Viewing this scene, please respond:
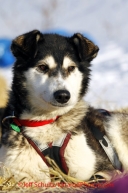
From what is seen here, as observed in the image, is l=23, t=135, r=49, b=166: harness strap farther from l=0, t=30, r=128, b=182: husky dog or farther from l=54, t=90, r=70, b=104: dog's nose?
l=54, t=90, r=70, b=104: dog's nose

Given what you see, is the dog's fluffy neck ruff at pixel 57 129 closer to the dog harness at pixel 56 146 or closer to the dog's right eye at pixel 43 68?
the dog harness at pixel 56 146

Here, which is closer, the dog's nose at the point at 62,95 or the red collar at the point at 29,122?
the dog's nose at the point at 62,95

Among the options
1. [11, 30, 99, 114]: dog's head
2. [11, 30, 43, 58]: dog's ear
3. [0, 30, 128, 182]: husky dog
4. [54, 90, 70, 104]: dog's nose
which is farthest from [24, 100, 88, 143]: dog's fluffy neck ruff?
[11, 30, 43, 58]: dog's ear

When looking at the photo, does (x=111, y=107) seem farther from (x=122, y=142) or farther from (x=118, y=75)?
(x=118, y=75)

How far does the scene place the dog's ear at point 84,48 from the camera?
3928mm

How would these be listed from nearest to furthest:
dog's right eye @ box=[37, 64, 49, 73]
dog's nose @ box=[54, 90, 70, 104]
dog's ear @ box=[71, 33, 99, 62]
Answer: dog's nose @ box=[54, 90, 70, 104]
dog's right eye @ box=[37, 64, 49, 73]
dog's ear @ box=[71, 33, 99, 62]

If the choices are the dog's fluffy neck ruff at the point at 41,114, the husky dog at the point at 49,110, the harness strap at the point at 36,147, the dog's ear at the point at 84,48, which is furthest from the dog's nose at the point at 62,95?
the dog's ear at the point at 84,48

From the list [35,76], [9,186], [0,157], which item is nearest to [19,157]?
[0,157]

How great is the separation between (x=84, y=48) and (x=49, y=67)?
42 cm

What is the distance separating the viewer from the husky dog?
3533 millimetres

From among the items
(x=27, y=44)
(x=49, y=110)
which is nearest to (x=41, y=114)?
(x=49, y=110)

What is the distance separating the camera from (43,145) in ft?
11.8

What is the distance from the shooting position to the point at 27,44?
12.4ft

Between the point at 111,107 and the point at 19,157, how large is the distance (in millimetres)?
3519
